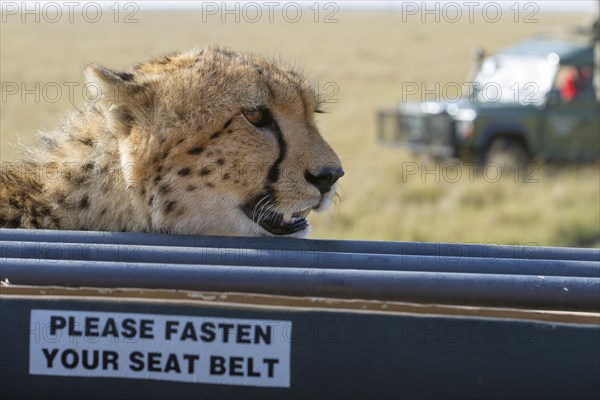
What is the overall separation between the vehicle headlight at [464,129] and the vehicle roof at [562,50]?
1.48 metres

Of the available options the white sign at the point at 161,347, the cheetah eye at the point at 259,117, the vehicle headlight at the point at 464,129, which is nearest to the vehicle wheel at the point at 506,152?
the vehicle headlight at the point at 464,129

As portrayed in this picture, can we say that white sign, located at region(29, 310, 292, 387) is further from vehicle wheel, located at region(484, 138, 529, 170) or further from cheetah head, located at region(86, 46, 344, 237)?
vehicle wheel, located at region(484, 138, 529, 170)

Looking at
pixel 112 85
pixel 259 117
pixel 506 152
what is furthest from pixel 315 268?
pixel 506 152

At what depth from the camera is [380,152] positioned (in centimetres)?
1525

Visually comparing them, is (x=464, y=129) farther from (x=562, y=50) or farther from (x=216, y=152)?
(x=216, y=152)

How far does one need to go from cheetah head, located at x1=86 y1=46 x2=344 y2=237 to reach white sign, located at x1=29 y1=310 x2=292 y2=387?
1164 millimetres

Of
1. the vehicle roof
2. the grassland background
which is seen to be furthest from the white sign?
the vehicle roof

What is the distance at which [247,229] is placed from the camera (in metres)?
2.83

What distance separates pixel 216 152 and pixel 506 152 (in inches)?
419

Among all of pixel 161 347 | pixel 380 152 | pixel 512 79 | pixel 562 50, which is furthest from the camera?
pixel 380 152

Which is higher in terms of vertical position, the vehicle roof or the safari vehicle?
the vehicle roof

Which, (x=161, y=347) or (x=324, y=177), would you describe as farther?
(x=324, y=177)

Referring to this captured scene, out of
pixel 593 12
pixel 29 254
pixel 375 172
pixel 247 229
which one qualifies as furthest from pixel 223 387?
pixel 593 12

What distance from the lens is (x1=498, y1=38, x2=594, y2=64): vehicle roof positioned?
43.6 feet
